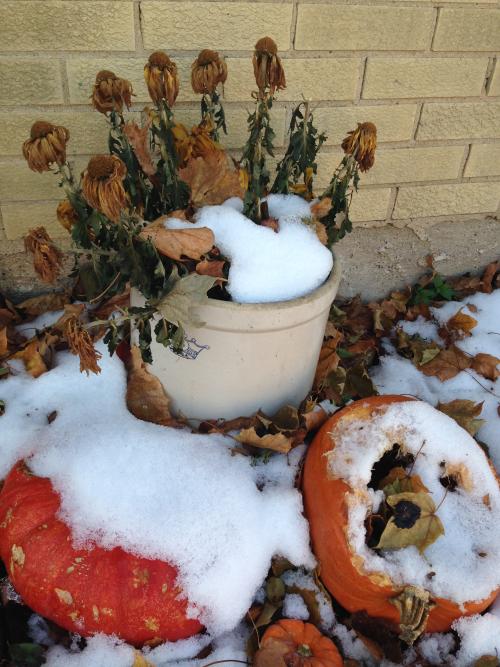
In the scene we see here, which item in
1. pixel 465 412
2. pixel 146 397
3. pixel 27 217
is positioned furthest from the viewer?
pixel 27 217

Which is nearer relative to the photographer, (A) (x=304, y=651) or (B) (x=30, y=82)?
(A) (x=304, y=651)

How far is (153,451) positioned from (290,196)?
732mm

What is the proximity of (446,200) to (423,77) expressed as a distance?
1.49 feet

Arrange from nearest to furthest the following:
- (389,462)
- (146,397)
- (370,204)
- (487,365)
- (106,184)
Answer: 1. (106,184)
2. (389,462)
3. (146,397)
4. (487,365)
5. (370,204)

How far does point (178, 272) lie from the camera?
4.20 feet

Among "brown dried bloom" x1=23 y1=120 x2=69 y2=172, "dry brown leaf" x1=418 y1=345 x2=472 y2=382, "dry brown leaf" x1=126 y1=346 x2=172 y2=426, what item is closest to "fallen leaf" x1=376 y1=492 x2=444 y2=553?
"dry brown leaf" x1=126 y1=346 x2=172 y2=426

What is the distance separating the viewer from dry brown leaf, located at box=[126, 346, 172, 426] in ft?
5.02

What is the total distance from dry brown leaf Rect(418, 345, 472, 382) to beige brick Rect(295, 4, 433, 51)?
3.20 feet

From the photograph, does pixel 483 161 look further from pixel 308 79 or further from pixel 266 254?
pixel 266 254

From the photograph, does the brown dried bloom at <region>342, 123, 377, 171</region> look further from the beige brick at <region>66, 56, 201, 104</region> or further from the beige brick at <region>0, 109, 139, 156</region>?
the beige brick at <region>0, 109, 139, 156</region>

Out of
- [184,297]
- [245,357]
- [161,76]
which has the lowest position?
[245,357]

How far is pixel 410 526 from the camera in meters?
1.22

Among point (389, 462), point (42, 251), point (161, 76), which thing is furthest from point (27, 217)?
point (389, 462)

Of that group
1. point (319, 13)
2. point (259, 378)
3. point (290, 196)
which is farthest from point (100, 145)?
point (259, 378)
